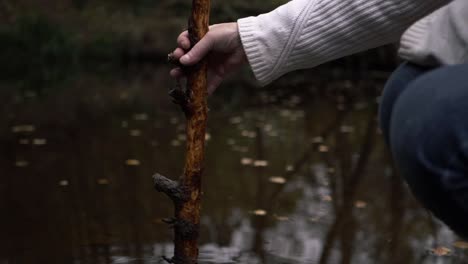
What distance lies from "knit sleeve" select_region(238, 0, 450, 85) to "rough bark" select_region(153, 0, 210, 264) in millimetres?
311

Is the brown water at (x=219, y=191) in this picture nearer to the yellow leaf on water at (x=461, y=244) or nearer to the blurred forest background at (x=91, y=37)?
the yellow leaf on water at (x=461, y=244)

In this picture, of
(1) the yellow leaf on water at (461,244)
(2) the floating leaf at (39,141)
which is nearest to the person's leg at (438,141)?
(1) the yellow leaf on water at (461,244)

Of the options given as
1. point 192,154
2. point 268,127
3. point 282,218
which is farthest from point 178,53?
point 268,127

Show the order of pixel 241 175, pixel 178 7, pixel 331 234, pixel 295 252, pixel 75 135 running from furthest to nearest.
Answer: pixel 178 7 → pixel 75 135 → pixel 241 175 → pixel 331 234 → pixel 295 252

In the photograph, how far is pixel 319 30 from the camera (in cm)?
134

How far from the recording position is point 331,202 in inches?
152

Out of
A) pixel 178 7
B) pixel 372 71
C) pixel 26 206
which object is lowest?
pixel 26 206

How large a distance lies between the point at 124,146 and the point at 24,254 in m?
2.41

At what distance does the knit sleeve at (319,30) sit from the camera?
1260mm

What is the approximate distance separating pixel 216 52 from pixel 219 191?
238cm

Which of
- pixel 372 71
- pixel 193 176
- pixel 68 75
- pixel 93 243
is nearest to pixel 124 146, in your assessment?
pixel 93 243

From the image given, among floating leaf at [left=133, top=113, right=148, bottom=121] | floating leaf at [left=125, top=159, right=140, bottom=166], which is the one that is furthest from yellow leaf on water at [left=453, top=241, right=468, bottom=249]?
floating leaf at [left=133, top=113, right=148, bottom=121]

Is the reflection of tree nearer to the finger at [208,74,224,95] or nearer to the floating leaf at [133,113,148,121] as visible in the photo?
the finger at [208,74,224,95]

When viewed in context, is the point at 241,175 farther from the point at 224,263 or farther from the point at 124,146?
the point at 224,263
